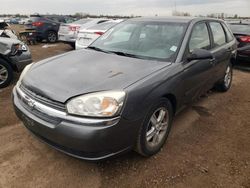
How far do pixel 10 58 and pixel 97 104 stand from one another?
4.02 meters

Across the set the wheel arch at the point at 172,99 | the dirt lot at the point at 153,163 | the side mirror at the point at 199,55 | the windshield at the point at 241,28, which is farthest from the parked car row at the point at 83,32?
the wheel arch at the point at 172,99

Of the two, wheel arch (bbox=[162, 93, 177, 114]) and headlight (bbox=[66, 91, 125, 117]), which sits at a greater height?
headlight (bbox=[66, 91, 125, 117])

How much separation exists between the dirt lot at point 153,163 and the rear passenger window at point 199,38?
1.22 metres

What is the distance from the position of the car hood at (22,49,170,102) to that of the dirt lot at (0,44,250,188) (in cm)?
88

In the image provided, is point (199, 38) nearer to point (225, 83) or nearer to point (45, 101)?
point (225, 83)

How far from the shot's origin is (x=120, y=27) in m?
4.07

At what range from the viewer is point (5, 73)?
5332mm

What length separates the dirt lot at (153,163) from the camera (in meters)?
2.52

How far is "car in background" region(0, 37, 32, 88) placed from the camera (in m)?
5.29

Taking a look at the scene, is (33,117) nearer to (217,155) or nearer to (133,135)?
(133,135)

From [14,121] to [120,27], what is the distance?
2301 millimetres

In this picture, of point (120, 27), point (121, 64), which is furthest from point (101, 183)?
point (120, 27)

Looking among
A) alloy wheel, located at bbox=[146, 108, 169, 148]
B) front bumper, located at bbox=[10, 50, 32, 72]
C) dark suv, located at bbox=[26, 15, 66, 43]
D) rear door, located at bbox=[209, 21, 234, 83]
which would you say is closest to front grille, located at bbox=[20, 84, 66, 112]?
alloy wheel, located at bbox=[146, 108, 169, 148]

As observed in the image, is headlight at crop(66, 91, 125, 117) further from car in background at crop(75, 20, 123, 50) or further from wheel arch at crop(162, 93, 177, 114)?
car in background at crop(75, 20, 123, 50)
